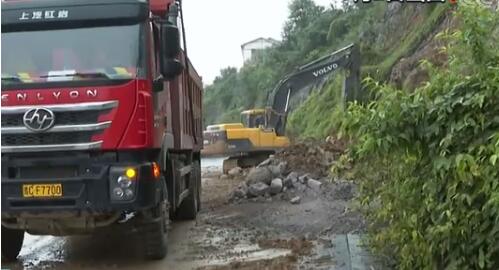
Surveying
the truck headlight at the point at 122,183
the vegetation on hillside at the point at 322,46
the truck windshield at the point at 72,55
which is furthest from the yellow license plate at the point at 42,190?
the vegetation on hillside at the point at 322,46

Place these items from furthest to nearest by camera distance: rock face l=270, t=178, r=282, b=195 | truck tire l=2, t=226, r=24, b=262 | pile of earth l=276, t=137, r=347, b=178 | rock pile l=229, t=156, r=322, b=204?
pile of earth l=276, t=137, r=347, b=178 → rock face l=270, t=178, r=282, b=195 → rock pile l=229, t=156, r=322, b=204 → truck tire l=2, t=226, r=24, b=262

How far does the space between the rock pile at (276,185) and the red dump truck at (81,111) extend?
5429 millimetres

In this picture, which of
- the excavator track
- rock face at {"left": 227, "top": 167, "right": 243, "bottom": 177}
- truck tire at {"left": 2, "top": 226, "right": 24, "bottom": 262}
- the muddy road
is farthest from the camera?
the excavator track

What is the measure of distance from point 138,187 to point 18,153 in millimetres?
1325

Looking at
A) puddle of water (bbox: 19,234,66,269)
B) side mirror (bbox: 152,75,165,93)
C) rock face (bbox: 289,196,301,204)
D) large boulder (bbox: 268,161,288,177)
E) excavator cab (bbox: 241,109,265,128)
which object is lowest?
puddle of water (bbox: 19,234,66,269)

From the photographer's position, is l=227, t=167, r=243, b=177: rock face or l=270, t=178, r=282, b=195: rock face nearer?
l=270, t=178, r=282, b=195: rock face

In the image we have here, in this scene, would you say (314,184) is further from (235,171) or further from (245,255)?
(235,171)

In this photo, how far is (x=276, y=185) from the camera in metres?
13.8

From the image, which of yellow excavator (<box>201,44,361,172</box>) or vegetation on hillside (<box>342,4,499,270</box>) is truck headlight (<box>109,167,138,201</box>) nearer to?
vegetation on hillside (<box>342,4,499,270</box>)

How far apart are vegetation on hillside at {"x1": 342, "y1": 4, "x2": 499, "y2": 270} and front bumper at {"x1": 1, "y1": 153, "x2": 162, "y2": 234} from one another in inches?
117

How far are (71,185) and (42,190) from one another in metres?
0.32

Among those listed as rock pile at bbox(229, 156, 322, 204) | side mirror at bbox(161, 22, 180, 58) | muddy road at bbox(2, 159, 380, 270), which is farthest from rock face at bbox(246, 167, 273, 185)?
side mirror at bbox(161, 22, 180, 58)

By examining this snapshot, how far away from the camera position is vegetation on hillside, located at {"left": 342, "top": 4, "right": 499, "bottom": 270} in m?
4.24

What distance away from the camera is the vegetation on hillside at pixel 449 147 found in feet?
13.9
